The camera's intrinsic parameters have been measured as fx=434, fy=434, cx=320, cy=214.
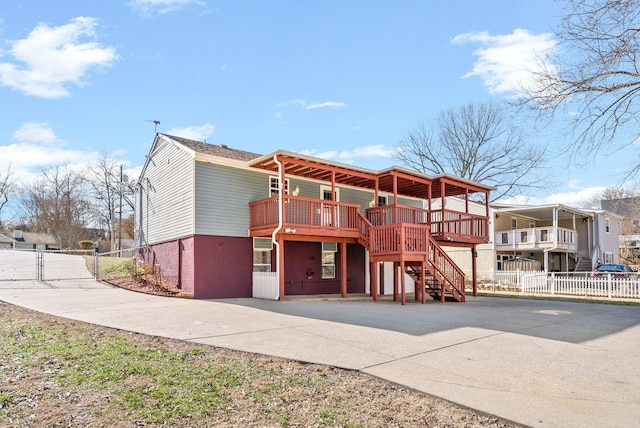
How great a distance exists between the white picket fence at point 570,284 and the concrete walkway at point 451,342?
18.8 feet

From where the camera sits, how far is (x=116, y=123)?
22.1 metres

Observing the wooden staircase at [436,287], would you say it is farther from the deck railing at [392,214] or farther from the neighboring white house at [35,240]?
the neighboring white house at [35,240]

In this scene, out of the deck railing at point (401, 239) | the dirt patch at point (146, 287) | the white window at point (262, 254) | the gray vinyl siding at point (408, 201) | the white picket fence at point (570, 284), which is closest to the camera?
the deck railing at point (401, 239)

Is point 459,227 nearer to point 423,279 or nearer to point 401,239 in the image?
point 423,279

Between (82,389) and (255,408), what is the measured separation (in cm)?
203

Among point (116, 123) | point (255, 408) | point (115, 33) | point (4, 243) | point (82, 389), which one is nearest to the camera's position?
point (255, 408)

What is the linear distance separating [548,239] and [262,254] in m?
19.9

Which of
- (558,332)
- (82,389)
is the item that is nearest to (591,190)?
(558,332)

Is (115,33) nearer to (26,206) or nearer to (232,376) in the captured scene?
(232,376)

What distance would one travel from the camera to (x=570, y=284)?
19953mm

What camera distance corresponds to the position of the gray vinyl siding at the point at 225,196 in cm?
1473

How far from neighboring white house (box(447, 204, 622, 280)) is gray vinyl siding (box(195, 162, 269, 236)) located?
58.6ft

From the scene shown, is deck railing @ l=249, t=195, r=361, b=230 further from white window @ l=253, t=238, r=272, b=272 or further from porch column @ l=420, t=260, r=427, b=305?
porch column @ l=420, t=260, r=427, b=305

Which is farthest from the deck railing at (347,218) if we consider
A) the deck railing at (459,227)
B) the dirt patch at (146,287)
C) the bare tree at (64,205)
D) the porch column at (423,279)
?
the bare tree at (64,205)
